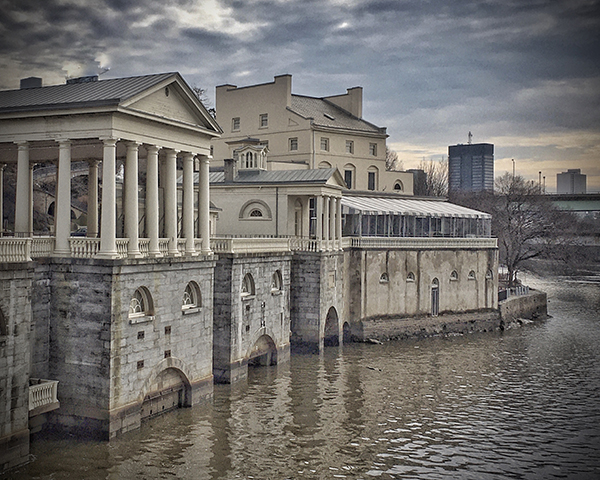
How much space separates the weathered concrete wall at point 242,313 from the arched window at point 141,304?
585 centimetres

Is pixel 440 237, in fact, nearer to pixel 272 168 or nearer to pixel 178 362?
pixel 272 168

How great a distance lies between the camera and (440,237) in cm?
4666

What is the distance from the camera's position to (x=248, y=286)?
28.9m

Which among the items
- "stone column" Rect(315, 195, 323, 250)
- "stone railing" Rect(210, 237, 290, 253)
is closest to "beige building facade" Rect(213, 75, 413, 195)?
"stone column" Rect(315, 195, 323, 250)

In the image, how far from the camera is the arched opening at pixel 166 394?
21969 mm

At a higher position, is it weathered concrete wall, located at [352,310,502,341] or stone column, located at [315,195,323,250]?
stone column, located at [315,195,323,250]

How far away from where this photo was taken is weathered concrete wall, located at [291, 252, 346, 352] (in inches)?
1346

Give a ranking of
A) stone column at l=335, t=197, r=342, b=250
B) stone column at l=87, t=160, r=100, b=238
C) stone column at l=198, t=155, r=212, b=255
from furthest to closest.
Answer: stone column at l=335, t=197, r=342, b=250 < stone column at l=87, t=160, r=100, b=238 < stone column at l=198, t=155, r=212, b=255

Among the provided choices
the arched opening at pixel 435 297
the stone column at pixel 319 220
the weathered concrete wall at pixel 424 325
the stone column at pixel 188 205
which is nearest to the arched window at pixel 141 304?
the stone column at pixel 188 205

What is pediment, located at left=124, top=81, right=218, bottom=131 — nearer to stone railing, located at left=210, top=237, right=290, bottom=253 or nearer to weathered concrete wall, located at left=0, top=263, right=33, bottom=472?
stone railing, located at left=210, top=237, right=290, bottom=253

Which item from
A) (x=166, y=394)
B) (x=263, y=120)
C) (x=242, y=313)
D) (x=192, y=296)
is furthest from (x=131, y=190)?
(x=263, y=120)

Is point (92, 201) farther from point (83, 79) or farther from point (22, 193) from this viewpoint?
point (83, 79)

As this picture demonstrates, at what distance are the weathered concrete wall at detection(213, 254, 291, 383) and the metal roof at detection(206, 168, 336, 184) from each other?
236 inches

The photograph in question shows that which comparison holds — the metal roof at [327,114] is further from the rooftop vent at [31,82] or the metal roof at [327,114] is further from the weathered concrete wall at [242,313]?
the rooftop vent at [31,82]
